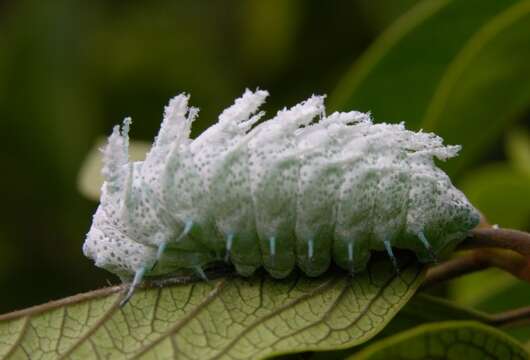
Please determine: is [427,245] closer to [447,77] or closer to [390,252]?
[390,252]

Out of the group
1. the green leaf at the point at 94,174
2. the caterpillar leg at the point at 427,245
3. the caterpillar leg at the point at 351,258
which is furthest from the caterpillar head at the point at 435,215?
the green leaf at the point at 94,174

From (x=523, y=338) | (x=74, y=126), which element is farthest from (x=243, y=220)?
(x=74, y=126)

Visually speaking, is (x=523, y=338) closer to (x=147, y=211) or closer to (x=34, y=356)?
(x=147, y=211)

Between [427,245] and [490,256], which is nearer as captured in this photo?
[427,245]

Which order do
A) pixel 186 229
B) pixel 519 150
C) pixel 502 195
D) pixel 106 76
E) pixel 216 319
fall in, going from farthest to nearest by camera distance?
1. pixel 106 76
2. pixel 519 150
3. pixel 502 195
4. pixel 186 229
5. pixel 216 319

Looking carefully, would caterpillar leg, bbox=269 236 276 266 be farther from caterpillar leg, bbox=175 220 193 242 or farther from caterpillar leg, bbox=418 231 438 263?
caterpillar leg, bbox=418 231 438 263

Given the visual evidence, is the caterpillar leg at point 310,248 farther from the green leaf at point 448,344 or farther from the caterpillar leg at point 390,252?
the green leaf at point 448,344

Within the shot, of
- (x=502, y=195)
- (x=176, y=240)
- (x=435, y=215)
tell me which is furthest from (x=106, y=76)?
(x=435, y=215)
